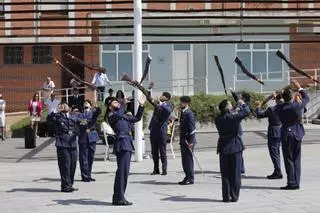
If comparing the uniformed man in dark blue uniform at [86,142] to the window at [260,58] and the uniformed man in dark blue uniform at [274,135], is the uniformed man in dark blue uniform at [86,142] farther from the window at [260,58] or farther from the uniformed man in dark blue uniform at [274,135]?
the window at [260,58]

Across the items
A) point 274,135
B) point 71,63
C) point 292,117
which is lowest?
point 274,135

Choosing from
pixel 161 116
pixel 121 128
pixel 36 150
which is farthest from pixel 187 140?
pixel 36 150

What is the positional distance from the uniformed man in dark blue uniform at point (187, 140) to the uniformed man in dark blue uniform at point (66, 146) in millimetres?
2142

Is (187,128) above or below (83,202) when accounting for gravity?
above

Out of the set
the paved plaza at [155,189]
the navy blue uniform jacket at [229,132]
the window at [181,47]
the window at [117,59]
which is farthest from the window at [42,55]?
the navy blue uniform jacket at [229,132]

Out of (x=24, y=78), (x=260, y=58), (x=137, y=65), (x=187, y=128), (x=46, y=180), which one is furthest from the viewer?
(x=260, y=58)

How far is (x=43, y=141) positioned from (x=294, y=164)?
37.4 ft

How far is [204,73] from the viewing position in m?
34.8

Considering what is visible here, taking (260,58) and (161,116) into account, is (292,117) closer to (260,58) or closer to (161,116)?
(161,116)

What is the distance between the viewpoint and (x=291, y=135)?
12289 millimetres

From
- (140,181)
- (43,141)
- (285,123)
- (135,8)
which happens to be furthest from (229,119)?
(43,141)

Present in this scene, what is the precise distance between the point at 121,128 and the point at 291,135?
326cm

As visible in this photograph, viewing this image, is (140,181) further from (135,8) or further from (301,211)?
(135,8)

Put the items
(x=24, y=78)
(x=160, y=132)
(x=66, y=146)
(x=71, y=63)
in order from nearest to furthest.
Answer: (x=66, y=146)
(x=160, y=132)
(x=24, y=78)
(x=71, y=63)
